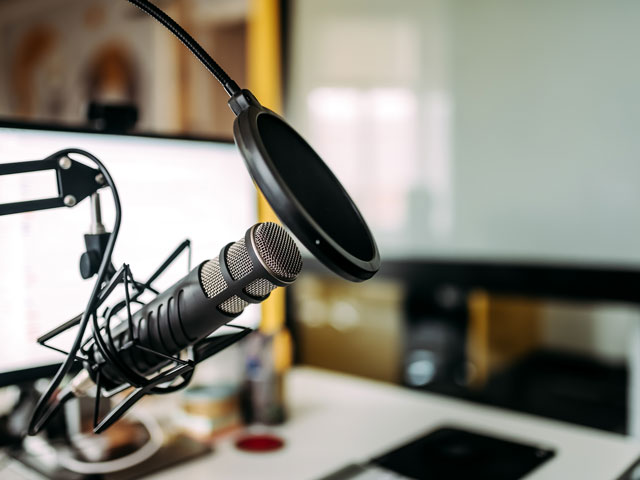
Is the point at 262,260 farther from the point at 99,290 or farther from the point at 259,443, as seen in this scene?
the point at 259,443

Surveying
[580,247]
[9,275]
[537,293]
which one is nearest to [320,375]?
[537,293]

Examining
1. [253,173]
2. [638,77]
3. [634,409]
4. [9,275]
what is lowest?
[634,409]

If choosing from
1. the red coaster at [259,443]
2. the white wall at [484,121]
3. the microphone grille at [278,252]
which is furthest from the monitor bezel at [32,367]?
the white wall at [484,121]

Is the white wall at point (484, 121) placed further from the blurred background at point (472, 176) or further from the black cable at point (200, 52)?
the black cable at point (200, 52)

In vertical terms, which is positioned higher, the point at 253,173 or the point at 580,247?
the point at 253,173

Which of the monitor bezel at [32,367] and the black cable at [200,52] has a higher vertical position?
the black cable at [200,52]

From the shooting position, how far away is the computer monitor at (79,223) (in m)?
0.75

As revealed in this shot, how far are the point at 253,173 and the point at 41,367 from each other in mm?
499

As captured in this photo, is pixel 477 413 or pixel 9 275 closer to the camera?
pixel 9 275

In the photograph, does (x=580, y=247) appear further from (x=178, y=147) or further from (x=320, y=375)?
(x=178, y=147)

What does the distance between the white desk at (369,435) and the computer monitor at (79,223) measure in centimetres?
25

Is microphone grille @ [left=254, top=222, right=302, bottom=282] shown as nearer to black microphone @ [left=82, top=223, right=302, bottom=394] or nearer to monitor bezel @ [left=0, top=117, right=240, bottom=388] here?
black microphone @ [left=82, top=223, right=302, bottom=394]

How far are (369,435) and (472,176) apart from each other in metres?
0.65

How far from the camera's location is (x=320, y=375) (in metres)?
1.28
